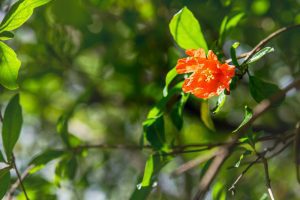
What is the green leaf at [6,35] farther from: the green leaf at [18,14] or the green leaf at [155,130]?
the green leaf at [155,130]

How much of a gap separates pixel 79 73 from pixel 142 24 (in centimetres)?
39

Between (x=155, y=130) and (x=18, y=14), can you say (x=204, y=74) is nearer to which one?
(x=155, y=130)

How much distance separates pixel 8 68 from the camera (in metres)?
1.48

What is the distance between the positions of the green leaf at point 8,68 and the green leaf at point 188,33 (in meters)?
0.39

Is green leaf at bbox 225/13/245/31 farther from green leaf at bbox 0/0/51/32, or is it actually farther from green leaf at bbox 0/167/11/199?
green leaf at bbox 0/167/11/199

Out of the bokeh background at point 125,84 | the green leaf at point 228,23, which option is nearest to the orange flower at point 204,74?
the green leaf at point 228,23

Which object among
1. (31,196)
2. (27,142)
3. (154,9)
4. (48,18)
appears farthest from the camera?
(27,142)

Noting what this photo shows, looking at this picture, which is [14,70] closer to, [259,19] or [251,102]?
[259,19]

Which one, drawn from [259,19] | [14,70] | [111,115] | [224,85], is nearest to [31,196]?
[14,70]

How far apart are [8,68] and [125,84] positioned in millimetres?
1445

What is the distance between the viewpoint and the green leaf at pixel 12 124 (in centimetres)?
167

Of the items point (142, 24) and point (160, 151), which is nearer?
point (160, 151)

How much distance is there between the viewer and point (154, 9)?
2.75 metres

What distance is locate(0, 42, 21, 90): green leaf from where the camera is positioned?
4.84 feet
